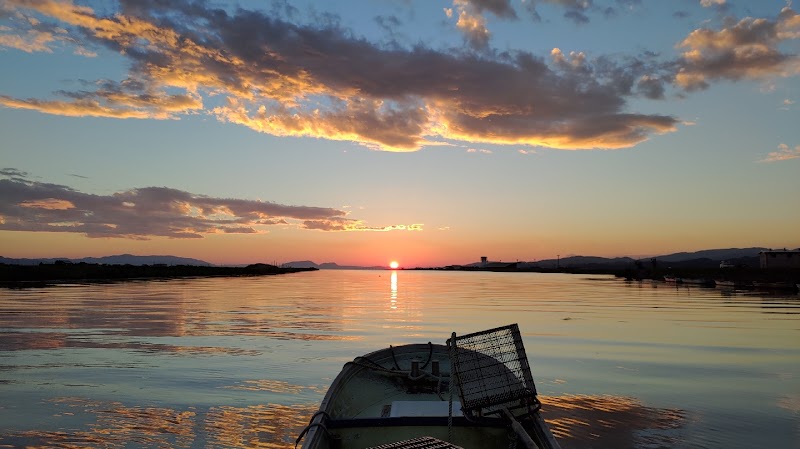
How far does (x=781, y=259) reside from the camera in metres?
109

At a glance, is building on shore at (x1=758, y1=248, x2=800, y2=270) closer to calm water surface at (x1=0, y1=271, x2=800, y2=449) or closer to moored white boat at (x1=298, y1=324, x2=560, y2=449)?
calm water surface at (x1=0, y1=271, x2=800, y2=449)

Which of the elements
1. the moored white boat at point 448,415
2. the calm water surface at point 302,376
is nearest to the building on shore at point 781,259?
the calm water surface at point 302,376

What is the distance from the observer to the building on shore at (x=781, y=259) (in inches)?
4195

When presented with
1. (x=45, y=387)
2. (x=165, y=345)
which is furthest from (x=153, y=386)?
(x=165, y=345)

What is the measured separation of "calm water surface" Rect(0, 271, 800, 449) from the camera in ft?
40.6

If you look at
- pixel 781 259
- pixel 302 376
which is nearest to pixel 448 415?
pixel 302 376

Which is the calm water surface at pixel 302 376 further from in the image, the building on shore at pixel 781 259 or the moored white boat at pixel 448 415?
the building on shore at pixel 781 259

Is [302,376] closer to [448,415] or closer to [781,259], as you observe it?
[448,415]

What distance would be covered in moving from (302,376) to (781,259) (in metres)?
120

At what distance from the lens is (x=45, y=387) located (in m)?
16.2

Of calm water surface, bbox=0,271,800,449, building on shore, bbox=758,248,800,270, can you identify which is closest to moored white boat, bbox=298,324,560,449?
calm water surface, bbox=0,271,800,449

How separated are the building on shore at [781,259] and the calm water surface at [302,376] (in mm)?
84189

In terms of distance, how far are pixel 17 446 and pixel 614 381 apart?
54.5 ft

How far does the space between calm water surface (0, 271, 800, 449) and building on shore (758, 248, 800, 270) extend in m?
84.2
